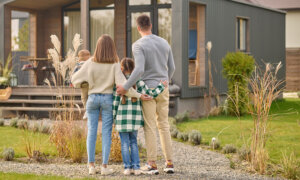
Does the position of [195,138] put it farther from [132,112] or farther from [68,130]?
[132,112]

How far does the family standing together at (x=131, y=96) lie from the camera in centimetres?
572

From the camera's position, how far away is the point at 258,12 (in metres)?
17.1

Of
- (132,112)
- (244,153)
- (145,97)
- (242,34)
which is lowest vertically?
(244,153)

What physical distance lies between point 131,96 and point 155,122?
0.42 m

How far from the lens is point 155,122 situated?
5801 mm

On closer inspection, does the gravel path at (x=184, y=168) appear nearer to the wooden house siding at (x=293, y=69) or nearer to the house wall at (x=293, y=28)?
the wooden house siding at (x=293, y=69)

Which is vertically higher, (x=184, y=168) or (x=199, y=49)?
(x=199, y=49)

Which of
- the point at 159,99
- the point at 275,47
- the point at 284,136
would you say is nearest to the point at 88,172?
the point at 159,99

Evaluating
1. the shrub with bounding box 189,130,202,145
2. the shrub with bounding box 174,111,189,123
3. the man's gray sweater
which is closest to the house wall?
the shrub with bounding box 174,111,189,123

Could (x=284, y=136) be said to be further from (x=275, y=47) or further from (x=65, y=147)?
(x=275, y=47)

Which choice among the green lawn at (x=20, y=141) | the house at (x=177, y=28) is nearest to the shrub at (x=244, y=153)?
the green lawn at (x=20, y=141)

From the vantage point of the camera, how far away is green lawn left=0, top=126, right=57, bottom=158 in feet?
24.6

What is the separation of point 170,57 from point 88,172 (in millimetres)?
1674

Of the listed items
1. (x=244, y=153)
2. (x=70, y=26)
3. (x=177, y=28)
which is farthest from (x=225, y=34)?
(x=244, y=153)
